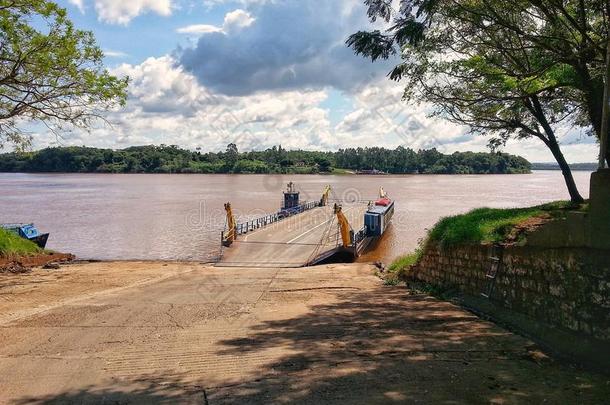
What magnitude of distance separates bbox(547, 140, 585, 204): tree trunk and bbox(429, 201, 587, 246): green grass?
186 cm

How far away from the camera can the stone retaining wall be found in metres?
5.77

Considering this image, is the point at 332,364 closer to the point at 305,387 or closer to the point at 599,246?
the point at 305,387

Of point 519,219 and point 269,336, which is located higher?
point 519,219

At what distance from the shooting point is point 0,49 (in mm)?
13227

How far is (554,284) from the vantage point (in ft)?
21.9

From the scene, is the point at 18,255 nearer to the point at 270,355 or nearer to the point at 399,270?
the point at 399,270

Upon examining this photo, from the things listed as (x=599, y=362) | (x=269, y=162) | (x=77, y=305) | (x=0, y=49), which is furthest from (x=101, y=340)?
(x=269, y=162)

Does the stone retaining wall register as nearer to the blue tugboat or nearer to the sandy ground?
the sandy ground

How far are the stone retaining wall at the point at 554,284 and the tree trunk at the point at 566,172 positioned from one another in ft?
19.9

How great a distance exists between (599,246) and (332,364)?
136 inches

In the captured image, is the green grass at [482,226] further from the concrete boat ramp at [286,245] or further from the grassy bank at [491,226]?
the concrete boat ramp at [286,245]

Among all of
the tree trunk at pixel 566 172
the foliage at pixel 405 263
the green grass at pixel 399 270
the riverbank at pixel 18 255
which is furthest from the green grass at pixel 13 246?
the tree trunk at pixel 566 172

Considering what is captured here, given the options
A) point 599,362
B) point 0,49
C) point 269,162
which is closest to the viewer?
point 599,362

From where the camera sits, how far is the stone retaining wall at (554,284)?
5.77m
